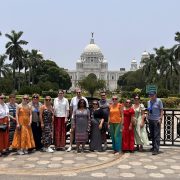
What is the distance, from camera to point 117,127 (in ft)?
25.8

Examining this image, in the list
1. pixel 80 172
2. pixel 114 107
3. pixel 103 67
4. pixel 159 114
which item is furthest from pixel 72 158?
pixel 103 67

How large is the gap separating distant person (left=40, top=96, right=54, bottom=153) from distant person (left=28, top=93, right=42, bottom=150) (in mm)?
176

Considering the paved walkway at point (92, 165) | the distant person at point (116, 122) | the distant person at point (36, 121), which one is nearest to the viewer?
the paved walkway at point (92, 165)

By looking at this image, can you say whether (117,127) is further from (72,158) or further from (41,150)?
(41,150)

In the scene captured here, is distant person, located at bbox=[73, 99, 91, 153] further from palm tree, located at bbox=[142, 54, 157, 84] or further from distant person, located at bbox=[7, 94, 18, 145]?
palm tree, located at bbox=[142, 54, 157, 84]

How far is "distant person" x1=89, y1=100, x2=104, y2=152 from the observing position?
8.00 meters

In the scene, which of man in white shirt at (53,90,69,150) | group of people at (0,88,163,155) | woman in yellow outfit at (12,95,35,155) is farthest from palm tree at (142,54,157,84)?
woman in yellow outfit at (12,95,35,155)

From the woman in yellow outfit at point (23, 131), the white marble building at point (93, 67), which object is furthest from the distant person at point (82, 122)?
the white marble building at point (93, 67)

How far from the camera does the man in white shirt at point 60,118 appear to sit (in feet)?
26.1

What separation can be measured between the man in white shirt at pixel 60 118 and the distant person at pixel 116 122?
1.13m

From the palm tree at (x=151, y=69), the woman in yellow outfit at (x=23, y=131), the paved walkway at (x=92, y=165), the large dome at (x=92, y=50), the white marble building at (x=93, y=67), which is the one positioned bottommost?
the paved walkway at (x=92, y=165)

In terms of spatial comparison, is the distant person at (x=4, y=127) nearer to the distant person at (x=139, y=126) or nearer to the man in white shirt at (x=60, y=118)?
the man in white shirt at (x=60, y=118)

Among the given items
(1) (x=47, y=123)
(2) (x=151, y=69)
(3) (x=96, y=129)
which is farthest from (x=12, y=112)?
(2) (x=151, y=69)

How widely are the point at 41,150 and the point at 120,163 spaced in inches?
87.2
